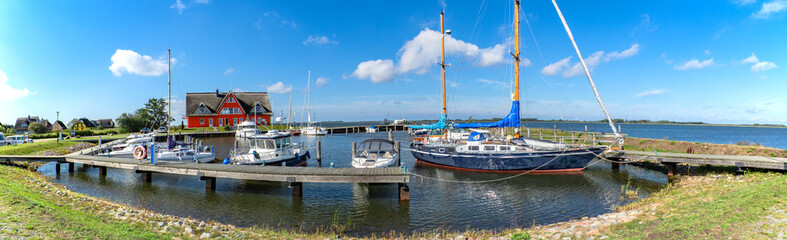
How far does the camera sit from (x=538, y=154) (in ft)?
67.1

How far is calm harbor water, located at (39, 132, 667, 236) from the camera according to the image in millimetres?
11938

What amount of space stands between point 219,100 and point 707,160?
70.9 m

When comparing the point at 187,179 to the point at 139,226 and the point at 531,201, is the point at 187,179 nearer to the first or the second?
the point at 139,226

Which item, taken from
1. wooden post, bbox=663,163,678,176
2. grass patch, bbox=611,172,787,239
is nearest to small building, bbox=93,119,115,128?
grass patch, bbox=611,172,787,239

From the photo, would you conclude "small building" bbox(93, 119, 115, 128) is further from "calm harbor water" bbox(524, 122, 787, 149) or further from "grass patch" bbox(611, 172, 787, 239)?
"grass patch" bbox(611, 172, 787, 239)

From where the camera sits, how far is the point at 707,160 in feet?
58.9

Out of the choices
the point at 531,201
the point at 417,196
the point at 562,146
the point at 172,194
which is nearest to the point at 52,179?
the point at 172,194

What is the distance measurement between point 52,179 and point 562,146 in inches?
1235

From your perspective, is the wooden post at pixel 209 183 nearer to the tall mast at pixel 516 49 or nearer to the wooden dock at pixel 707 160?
the tall mast at pixel 516 49

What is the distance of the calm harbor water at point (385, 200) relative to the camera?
1194 centimetres

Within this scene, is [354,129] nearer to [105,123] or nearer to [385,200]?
[385,200]

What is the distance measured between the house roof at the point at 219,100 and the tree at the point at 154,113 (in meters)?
4.38

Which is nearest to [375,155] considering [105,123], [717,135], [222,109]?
[222,109]

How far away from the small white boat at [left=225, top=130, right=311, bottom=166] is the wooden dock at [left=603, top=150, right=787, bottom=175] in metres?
21.1
